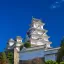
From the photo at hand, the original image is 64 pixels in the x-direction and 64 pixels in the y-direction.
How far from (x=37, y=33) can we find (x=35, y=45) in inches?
197

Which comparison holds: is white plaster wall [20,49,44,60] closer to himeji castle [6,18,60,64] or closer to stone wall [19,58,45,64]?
himeji castle [6,18,60,64]

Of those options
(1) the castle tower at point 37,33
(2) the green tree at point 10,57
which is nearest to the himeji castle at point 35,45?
(1) the castle tower at point 37,33

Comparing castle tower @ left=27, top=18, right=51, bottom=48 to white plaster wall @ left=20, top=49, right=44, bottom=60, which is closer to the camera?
white plaster wall @ left=20, top=49, right=44, bottom=60

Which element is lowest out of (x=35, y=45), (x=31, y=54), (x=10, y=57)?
(x=10, y=57)

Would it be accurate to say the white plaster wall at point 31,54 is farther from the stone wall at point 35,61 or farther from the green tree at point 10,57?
the green tree at point 10,57

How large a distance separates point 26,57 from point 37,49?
83.3 inches

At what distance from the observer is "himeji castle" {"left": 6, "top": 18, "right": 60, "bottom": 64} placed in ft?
131

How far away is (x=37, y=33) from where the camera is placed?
53000 mm

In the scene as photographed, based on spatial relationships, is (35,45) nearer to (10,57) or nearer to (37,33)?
(37,33)

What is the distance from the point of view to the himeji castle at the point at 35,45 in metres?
40.0

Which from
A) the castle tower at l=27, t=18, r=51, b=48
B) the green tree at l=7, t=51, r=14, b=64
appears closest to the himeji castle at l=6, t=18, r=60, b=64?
the castle tower at l=27, t=18, r=51, b=48

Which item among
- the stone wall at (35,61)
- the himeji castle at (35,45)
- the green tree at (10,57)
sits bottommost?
the stone wall at (35,61)

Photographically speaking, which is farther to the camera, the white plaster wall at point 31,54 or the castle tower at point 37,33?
the castle tower at point 37,33

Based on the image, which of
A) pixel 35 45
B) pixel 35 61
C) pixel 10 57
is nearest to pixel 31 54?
pixel 10 57
